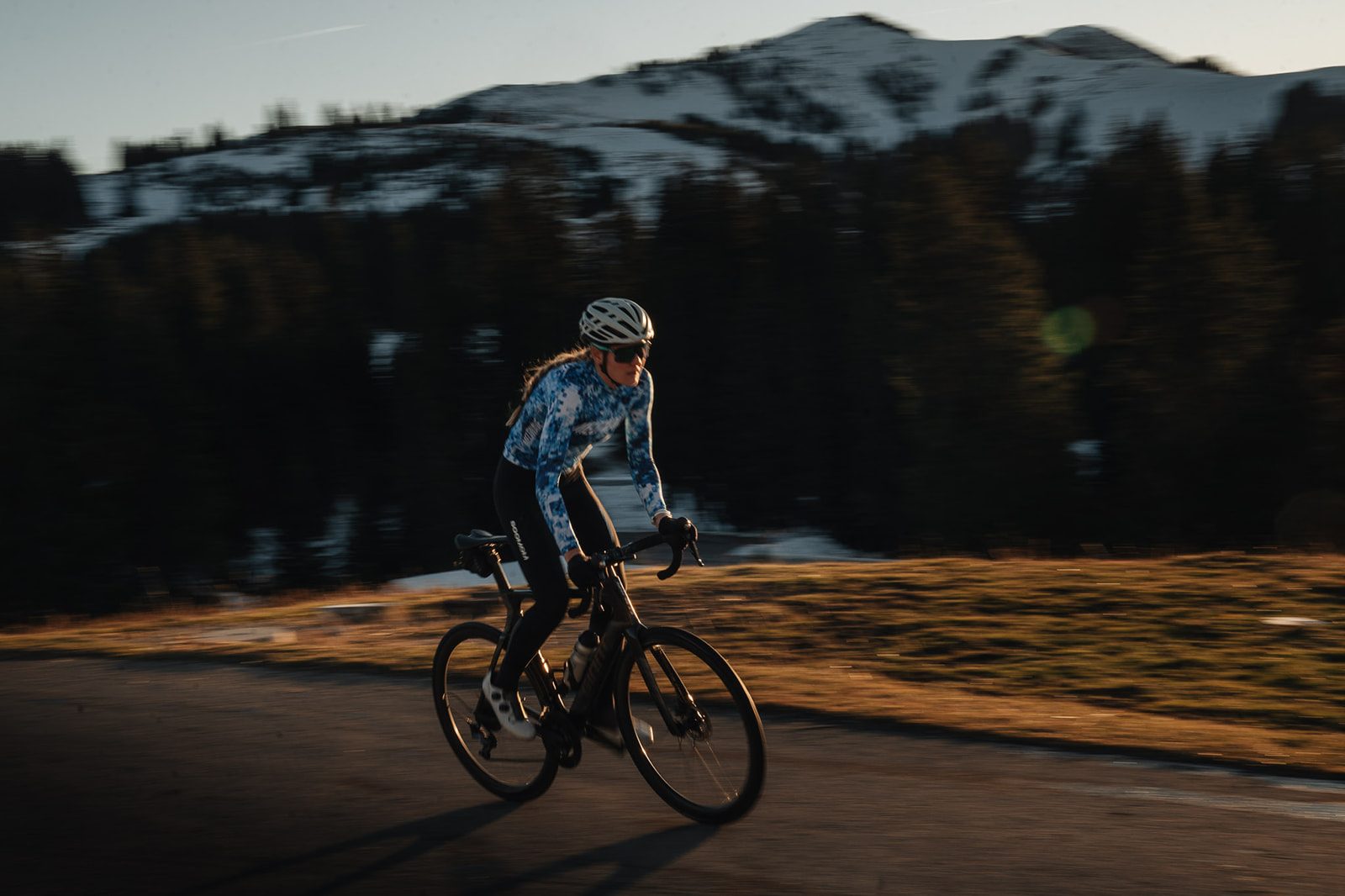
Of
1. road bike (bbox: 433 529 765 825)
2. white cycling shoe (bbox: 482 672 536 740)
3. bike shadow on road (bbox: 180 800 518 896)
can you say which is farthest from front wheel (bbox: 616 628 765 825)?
bike shadow on road (bbox: 180 800 518 896)

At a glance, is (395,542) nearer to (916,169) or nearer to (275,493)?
(275,493)

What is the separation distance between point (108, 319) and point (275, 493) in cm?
1010

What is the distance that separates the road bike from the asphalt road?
0.15 m

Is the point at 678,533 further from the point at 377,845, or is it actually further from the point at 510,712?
the point at 377,845

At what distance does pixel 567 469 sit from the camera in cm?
534

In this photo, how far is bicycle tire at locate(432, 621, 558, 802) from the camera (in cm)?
577

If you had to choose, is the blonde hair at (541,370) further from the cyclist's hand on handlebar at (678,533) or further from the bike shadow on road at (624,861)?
the bike shadow on road at (624,861)

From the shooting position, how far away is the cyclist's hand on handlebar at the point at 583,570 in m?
5.05

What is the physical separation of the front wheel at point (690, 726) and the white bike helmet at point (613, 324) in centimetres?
120

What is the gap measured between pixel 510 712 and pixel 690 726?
0.95m

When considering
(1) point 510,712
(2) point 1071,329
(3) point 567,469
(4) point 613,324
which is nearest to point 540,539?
(3) point 567,469

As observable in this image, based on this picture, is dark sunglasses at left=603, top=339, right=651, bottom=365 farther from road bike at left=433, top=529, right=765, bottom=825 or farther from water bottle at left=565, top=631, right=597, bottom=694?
water bottle at left=565, top=631, right=597, bottom=694

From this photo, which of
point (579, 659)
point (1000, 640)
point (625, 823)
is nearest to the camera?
point (625, 823)

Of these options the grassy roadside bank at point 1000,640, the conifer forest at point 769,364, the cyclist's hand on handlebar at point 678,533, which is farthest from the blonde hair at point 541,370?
the conifer forest at point 769,364
